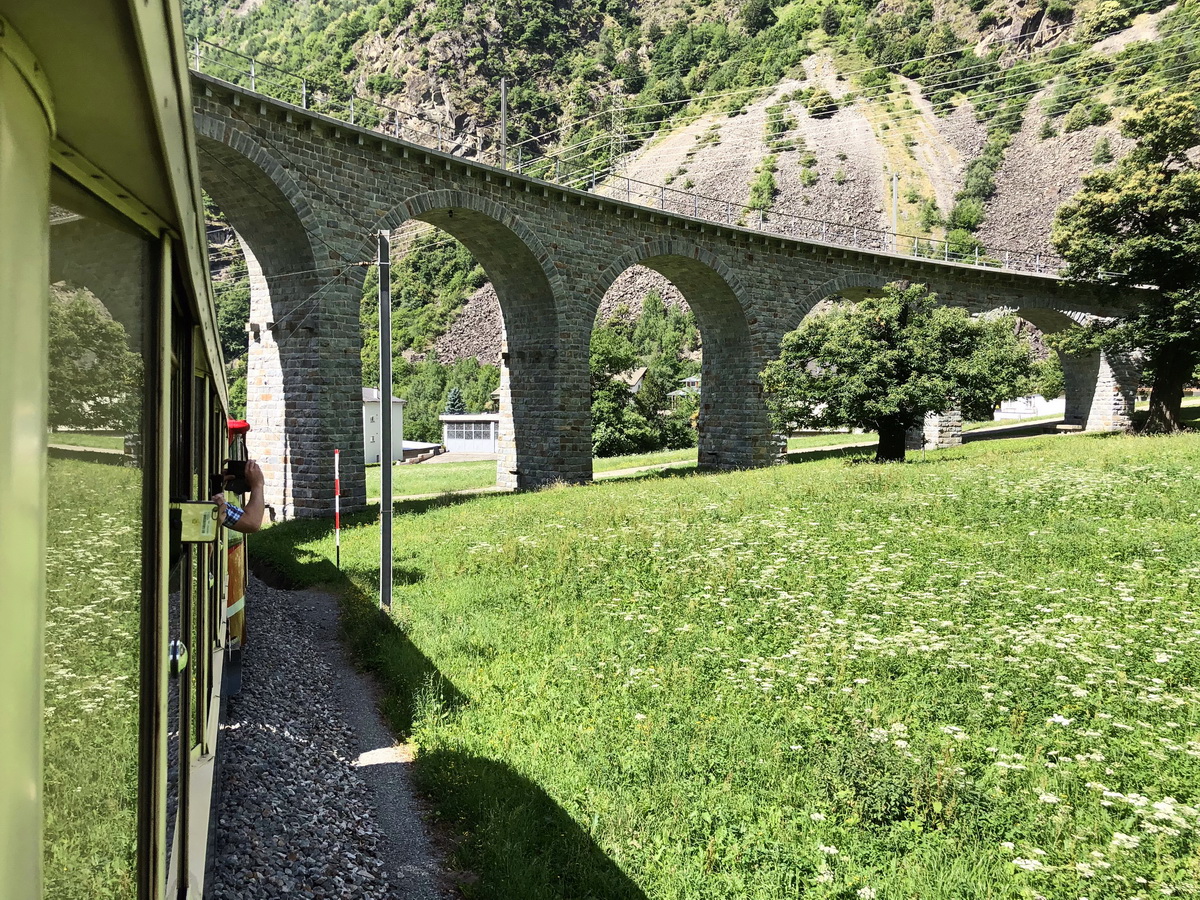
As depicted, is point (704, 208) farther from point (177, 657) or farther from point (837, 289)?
point (177, 657)

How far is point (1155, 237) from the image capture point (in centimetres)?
2375

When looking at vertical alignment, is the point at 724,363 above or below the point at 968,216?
below

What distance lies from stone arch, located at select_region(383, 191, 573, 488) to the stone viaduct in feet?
0.18

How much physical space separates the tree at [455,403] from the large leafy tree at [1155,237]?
150 feet

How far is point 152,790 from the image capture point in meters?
1.58

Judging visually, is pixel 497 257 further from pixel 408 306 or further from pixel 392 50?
pixel 392 50

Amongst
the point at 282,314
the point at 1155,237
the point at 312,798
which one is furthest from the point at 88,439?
the point at 1155,237

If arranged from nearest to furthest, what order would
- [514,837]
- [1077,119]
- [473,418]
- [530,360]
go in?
[514,837] → [530,360] → [473,418] → [1077,119]

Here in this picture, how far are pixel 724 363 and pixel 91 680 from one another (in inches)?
1069

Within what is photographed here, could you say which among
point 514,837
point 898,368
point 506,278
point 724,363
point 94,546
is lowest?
point 514,837

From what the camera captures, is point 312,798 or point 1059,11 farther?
point 1059,11

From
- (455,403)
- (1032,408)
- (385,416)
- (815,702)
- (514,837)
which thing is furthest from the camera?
(455,403)

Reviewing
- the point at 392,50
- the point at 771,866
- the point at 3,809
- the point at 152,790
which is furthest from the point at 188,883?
the point at 392,50

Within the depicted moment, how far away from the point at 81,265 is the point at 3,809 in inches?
27.8
